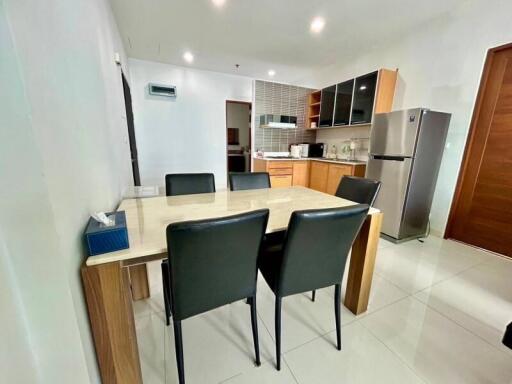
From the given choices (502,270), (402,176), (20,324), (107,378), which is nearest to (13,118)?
(20,324)

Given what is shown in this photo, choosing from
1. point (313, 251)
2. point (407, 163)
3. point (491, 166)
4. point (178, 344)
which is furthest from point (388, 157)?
point (178, 344)

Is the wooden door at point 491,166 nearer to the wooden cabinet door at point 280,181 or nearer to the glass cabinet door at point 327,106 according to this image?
the glass cabinet door at point 327,106

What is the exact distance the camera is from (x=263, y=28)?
3000 millimetres

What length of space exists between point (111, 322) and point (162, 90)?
184 inches

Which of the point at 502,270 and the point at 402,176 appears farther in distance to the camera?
the point at 402,176

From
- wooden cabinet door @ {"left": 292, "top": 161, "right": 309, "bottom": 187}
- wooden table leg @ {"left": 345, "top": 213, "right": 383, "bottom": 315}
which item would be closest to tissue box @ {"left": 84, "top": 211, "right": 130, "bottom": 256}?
wooden table leg @ {"left": 345, "top": 213, "right": 383, "bottom": 315}

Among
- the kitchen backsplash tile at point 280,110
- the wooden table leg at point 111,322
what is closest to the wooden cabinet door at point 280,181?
the kitchen backsplash tile at point 280,110

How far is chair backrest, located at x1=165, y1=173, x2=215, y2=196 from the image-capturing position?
1.96 m

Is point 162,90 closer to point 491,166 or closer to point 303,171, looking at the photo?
point 303,171

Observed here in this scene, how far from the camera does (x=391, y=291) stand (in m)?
1.83

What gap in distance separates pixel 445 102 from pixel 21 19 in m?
3.78

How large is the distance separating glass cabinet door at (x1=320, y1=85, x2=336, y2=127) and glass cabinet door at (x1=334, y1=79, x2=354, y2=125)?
15cm

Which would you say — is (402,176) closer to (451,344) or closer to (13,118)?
(451,344)

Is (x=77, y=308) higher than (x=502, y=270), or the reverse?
(x=77, y=308)
